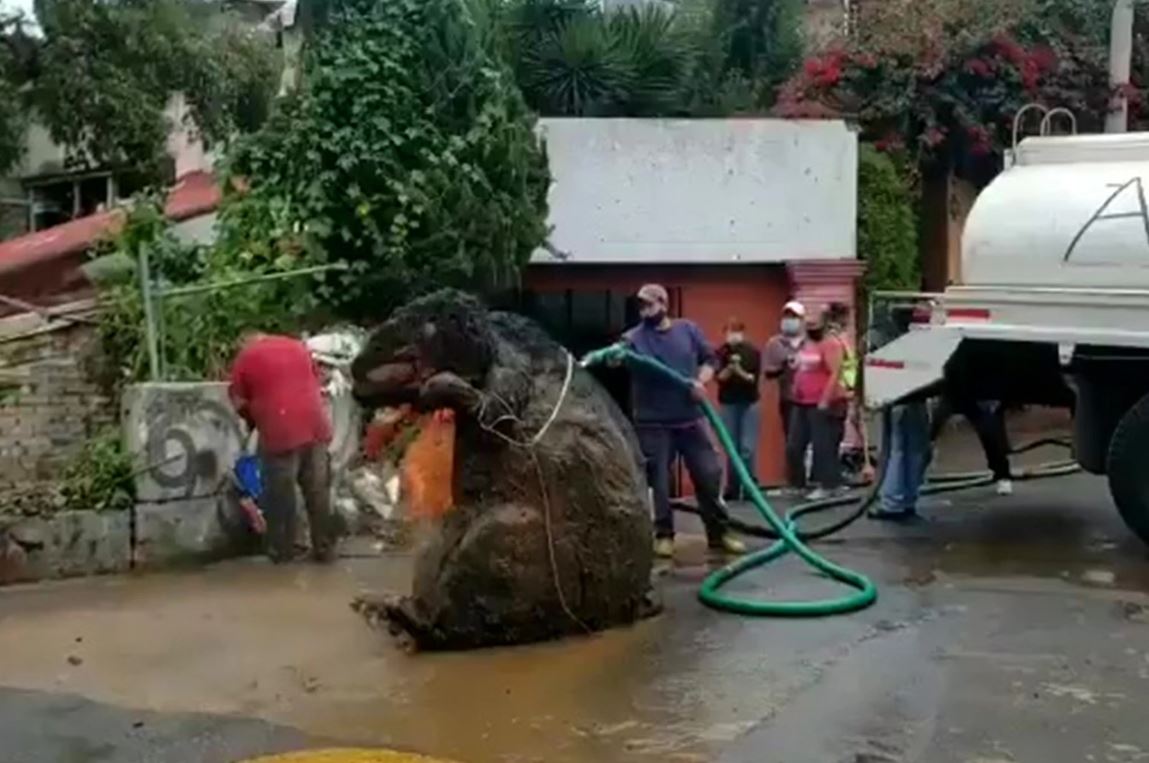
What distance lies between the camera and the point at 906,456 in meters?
11.6

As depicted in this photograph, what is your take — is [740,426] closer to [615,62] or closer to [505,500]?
[615,62]

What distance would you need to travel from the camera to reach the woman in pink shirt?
43.0 feet

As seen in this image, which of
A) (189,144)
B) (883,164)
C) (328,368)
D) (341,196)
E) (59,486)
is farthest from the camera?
(189,144)

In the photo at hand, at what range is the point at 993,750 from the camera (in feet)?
20.2

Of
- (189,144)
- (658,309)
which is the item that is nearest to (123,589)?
(658,309)

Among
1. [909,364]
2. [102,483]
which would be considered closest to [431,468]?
[102,483]

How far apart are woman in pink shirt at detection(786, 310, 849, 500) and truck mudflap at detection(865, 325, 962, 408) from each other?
77.8 inches

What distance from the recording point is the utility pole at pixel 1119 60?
16.8m

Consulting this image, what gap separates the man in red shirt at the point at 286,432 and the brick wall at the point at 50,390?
2.33 m

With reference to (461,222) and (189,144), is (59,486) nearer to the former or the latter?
(461,222)

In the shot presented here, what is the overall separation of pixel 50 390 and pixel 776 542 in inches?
223

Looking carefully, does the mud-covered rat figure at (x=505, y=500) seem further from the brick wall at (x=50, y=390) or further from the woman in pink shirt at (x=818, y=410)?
the woman in pink shirt at (x=818, y=410)

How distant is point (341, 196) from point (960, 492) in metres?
5.31

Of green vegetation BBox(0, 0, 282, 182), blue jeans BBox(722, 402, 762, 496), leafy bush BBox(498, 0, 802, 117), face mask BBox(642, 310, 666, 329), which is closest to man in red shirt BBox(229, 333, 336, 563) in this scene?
face mask BBox(642, 310, 666, 329)
